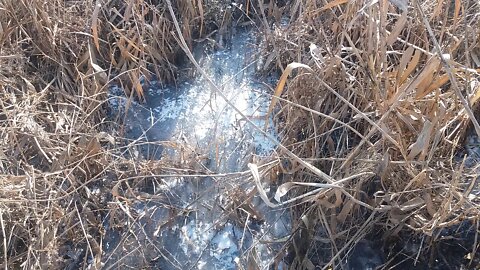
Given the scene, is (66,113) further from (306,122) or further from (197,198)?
(306,122)

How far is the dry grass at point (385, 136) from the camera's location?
1093 mm

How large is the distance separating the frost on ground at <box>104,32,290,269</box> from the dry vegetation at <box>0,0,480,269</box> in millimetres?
62

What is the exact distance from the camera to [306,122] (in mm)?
1372

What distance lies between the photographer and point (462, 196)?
3.35ft

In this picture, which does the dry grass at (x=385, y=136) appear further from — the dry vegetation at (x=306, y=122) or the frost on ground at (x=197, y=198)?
the frost on ground at (x=197, y=198)

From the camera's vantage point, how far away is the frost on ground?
1294 millimetres

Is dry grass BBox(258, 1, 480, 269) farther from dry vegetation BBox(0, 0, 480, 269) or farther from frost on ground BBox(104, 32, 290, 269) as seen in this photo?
frost on ground BBox(104, 32, 290, 269)

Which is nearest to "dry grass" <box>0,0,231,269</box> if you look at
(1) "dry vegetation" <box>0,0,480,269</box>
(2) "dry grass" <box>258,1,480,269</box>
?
(1) "dry vegetation" <box>0,0,480,269</box>

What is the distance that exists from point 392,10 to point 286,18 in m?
0.49

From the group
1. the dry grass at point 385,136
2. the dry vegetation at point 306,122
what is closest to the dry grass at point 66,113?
the dry vegetation at point 306,122

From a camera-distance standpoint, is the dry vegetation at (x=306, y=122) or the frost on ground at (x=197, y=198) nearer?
the dry vegetation at (x=306, y=122)

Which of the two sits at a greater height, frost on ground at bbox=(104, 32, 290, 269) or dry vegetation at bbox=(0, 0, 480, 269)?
dry vegetation at bbox=(0, 0, 480, 269)

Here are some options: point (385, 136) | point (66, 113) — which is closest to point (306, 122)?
point (385, 136)

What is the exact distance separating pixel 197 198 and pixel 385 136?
51 cm
